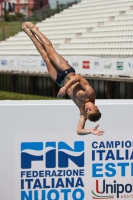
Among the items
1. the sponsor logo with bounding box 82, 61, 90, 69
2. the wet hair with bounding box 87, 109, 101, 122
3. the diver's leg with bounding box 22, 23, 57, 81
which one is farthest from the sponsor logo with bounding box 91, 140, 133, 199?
the sponsor logo with bounding box 82, 61, 90, 69

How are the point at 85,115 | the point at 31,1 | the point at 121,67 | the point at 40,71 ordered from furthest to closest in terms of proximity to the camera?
the point at 31,1, the point at 40,71, the point at 121,67, the point at 85,115

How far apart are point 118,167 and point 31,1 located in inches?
3419

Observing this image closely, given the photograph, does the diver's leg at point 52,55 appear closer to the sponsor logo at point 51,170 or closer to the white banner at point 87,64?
the sponsor logo at point 51,170

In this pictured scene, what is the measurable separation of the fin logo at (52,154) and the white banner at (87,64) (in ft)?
39.3

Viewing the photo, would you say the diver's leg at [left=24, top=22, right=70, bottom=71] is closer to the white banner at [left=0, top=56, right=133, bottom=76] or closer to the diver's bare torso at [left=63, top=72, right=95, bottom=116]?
the diver's bare torso at [left=63, top=72, right=95, bottom=116]

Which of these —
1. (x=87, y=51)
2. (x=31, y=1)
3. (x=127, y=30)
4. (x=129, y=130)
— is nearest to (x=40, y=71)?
(x=87, y=51)

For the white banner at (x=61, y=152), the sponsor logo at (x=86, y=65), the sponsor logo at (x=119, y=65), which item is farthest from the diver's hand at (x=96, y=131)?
the sponsor logo at (x=86, y=65)

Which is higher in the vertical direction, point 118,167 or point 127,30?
point 127,30

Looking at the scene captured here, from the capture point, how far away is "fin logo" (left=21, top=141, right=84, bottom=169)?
20.3 feet

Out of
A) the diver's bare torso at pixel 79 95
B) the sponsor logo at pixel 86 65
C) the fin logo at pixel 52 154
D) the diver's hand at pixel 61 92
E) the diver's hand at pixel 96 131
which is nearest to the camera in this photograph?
the diver's hand at pixel 61 92

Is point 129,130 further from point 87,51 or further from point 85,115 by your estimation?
point 87,51

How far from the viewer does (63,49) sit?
1007 inches

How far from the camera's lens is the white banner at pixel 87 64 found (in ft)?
60.0

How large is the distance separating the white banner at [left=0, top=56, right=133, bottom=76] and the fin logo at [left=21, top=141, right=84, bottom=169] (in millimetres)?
11981
